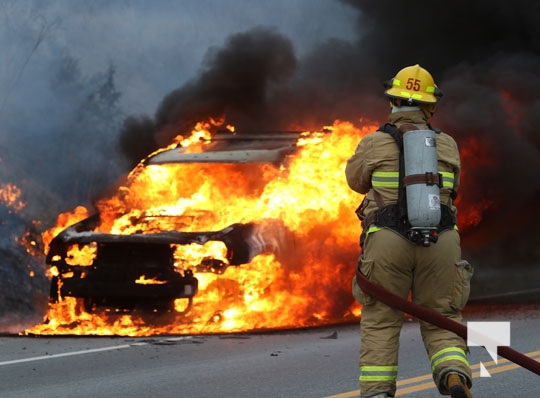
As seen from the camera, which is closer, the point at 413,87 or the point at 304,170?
the point at 413,87

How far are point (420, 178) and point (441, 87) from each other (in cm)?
1039

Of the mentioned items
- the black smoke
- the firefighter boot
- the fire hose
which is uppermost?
the black smoke

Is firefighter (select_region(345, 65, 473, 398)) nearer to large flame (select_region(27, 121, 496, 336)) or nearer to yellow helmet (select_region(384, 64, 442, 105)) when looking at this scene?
yellow helmet (select_region(384, 64, 442, 105))

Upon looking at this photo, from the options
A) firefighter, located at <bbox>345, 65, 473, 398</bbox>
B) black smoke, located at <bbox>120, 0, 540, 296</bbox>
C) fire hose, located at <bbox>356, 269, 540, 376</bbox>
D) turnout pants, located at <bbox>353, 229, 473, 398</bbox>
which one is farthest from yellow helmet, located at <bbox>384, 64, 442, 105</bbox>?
black smoke, located at <bbox>120, 0, 540, 296</bbox>

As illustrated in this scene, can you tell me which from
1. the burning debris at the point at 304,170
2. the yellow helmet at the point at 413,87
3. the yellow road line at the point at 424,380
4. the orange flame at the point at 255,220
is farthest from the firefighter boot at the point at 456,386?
the burning debris at the point at 304,170

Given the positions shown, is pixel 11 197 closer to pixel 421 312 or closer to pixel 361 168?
pixel 361 168

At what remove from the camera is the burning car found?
10.0 meters

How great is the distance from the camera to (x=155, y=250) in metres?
10.1

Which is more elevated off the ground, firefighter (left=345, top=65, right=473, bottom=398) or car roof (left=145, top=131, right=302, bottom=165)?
car roof (left=145, top=131, right=302, bottom=165)

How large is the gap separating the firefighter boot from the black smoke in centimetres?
855

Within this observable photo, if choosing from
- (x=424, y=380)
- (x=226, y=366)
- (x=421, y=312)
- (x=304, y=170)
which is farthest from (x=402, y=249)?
(x=304, y=170)

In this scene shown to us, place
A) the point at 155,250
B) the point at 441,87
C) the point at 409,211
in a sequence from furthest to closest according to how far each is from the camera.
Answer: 1. the point at 441,87
2. the point at 155,250
3. the point at 409,211

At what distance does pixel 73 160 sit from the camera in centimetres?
1964

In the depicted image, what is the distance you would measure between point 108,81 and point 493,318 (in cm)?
1184
